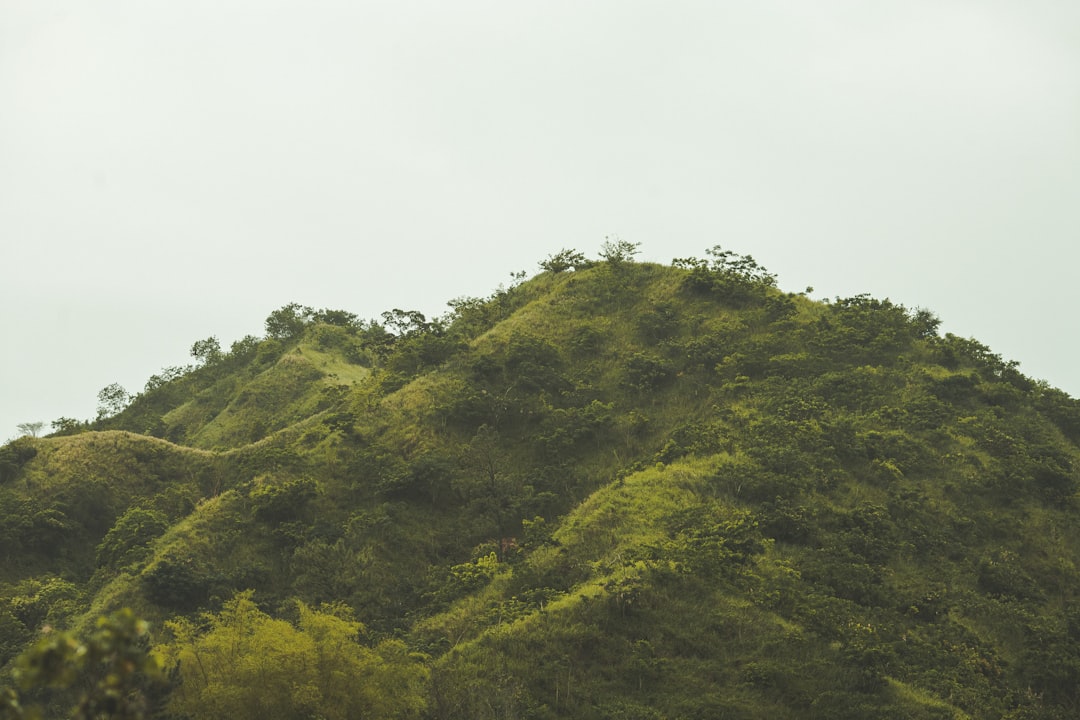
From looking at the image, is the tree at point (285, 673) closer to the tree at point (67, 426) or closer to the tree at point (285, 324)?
the tree at point (67, 426)

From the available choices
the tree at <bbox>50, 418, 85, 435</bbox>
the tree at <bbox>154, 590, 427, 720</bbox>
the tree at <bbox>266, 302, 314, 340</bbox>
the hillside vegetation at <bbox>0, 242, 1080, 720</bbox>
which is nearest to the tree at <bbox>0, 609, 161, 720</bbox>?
the hillside vegetation at <bbox>0, 242, 1080, 720</bbox>

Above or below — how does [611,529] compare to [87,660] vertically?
below

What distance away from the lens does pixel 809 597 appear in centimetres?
2784

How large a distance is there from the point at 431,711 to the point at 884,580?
16.4 m

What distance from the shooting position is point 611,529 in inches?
1256

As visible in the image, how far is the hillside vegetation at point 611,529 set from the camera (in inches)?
934

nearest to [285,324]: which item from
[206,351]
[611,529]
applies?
[206,351]

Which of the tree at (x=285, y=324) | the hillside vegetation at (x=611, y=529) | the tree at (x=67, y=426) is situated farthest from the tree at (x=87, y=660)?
the tree at (x=285, y=324)

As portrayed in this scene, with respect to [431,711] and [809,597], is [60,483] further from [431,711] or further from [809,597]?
[809,597]

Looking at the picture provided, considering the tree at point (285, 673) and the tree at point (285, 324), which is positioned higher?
the tree at point (285, 324)

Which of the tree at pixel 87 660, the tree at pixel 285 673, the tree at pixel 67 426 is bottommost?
the tree at pixel 285 673

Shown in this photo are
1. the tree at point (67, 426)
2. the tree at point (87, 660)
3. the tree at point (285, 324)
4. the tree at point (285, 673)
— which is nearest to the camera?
the tree at point (87, 660)

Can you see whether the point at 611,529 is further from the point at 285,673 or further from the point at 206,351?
the point at 206,351

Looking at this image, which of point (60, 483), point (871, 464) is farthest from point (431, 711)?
point (60, 483)
